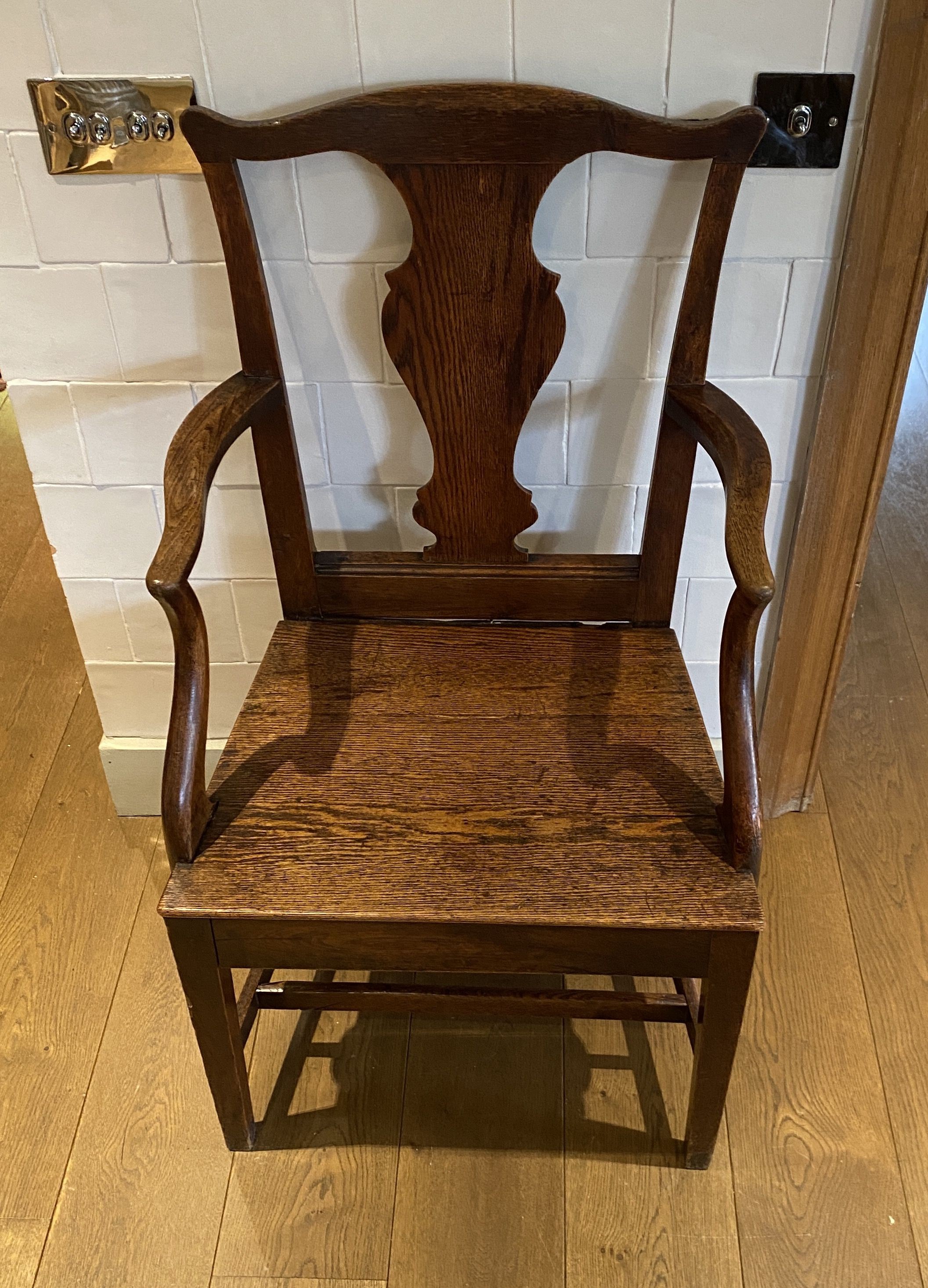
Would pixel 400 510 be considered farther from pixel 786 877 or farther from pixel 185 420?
pixel 786 877

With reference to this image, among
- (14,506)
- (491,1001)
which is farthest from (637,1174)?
(14,506)

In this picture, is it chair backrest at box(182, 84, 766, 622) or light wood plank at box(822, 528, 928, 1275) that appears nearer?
chair backrest at box(182, 84, 766, 622)

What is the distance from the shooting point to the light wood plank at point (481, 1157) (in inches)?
47.2

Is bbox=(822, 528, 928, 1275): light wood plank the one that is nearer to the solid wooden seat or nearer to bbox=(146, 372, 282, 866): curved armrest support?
the solid wooden seat

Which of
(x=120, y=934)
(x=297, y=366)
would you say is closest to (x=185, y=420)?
(x=297, y=366)

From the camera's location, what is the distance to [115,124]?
1.14 m

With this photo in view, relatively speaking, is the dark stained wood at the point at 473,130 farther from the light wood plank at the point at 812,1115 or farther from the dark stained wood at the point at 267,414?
the light wood plank at the point at 812,1115

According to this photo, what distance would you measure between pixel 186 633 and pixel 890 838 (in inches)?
45.0

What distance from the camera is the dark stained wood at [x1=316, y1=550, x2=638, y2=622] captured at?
4.19 ft

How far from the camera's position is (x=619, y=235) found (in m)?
1.20

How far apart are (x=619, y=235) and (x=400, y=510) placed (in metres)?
0.42

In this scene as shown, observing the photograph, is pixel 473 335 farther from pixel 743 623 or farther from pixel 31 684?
pixel 31 684

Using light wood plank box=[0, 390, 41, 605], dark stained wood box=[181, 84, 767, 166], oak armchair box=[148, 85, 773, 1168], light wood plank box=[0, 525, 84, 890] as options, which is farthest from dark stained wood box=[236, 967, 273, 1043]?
light wood plank box=[0, 390, 41, 605]

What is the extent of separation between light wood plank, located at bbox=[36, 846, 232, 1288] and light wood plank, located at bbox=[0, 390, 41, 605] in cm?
105
